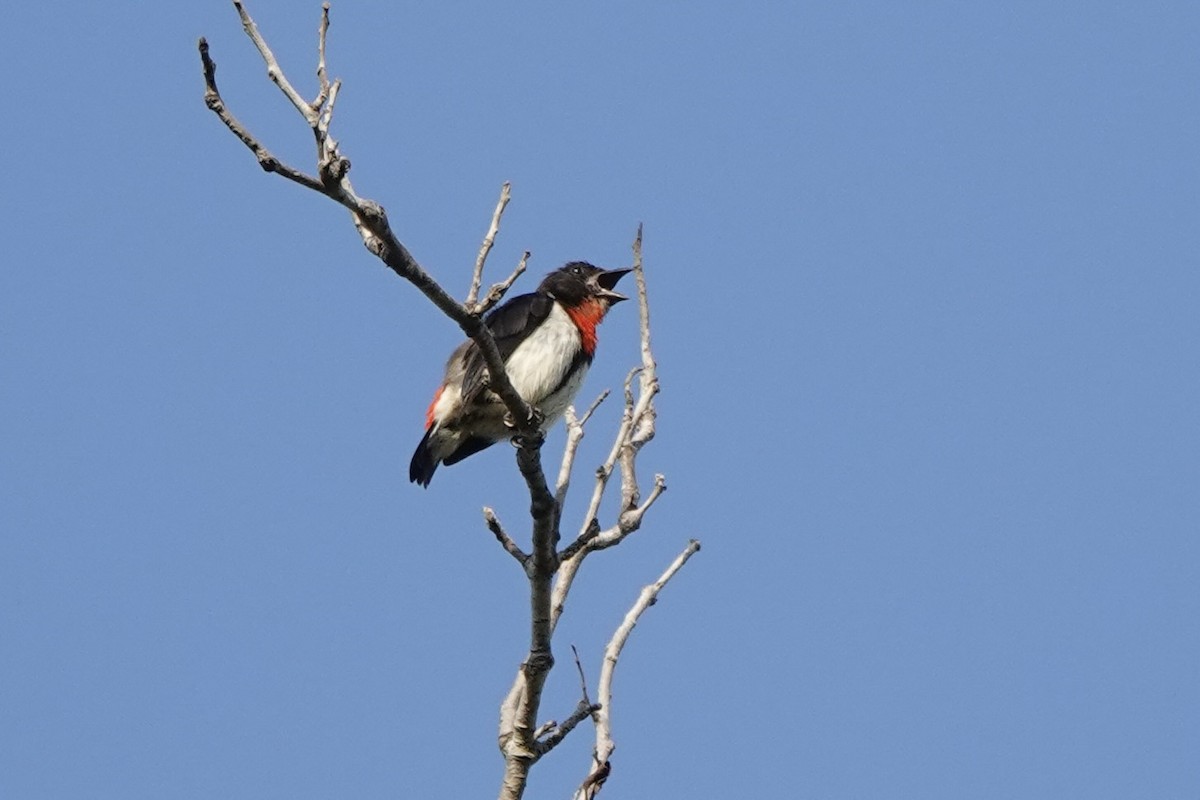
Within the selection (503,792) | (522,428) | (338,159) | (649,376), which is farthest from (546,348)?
(338,159)

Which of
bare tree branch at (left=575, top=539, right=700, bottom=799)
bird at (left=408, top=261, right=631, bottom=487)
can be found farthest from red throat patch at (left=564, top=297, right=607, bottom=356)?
bare tree branch at (left=575, top=539, right=700, bottom=799)

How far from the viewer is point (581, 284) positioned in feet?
28.6

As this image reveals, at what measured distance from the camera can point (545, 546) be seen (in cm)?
511

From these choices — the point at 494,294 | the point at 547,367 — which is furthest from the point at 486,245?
the point at 547,367

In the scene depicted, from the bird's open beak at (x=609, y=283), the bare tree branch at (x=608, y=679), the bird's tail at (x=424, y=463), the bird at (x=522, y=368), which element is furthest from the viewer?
the bird's open beak at (x=609, y=283)

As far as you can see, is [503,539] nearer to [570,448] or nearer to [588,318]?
[570,448]

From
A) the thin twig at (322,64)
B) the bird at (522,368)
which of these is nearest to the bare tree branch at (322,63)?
the thin twig at (322,64)

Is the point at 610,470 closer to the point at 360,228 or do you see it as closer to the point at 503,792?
the point at 503,792

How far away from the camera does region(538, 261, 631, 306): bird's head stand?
338 inches

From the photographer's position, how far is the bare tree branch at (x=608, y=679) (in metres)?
4.82

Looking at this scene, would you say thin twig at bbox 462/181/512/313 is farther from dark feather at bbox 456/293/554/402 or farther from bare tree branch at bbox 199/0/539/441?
dark feather at bbox 456/293/554/402

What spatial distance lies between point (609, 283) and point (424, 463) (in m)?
1.56

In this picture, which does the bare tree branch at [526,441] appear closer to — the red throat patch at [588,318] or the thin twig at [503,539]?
the thin twig at [503,539]

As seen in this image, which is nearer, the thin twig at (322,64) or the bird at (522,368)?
the thin twig at (322,64)
